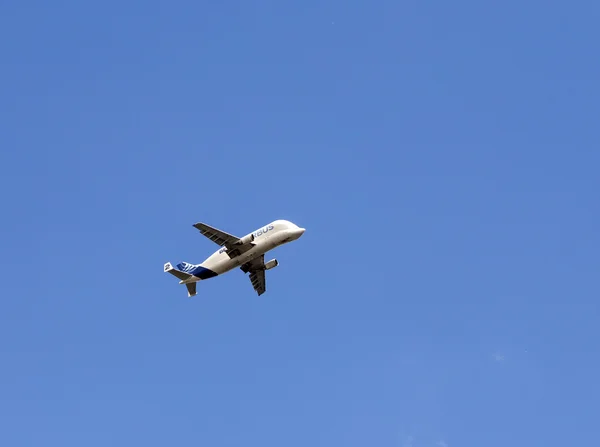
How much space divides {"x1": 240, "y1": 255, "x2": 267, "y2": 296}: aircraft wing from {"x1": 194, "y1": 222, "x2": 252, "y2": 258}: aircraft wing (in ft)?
34.9

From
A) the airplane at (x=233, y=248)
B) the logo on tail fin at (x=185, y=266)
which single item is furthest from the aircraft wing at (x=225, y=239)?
the logo on tail fin at (x=185, y=266)

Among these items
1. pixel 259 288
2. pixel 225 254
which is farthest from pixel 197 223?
pixel 259 288

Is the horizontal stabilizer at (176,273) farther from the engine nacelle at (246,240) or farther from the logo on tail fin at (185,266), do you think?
the engine nacelle at (246,240)

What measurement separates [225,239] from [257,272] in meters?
15.3

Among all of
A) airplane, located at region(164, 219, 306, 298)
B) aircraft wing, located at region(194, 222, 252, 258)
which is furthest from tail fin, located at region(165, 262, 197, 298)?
aircraft wing, located at region(194, 222, 252, 258)

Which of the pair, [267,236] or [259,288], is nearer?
[267,236]

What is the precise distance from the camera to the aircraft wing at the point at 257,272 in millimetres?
151250

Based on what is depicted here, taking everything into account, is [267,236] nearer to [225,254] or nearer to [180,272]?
[225,254]

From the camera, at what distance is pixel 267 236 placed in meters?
140

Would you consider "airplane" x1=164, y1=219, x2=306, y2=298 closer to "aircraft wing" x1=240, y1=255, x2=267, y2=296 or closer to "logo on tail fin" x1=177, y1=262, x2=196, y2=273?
"logo on tail fin" x1=177, y1=262, x2=196, y2=273

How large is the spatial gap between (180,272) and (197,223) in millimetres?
11843

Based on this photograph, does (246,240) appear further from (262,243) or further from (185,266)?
(185,266)

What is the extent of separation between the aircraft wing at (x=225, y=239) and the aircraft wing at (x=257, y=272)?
34.9 feet

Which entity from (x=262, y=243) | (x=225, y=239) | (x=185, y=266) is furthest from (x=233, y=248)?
(x=185, y=266)
